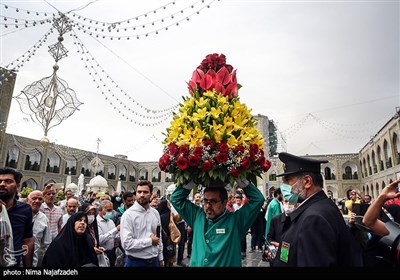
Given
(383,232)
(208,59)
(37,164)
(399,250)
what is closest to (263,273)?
(399,250)

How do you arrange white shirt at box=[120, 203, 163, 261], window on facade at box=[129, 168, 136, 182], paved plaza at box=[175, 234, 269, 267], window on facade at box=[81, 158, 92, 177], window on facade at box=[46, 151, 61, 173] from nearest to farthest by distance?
white shirt at box=[120, 203, 163, 261] < paved plaza at box=[175, 234, 269, 267] < window on facade at box=[46, 151, 61, 173] < window on facade at box=[81, 158, 92, 177] < window on facade at box=[129, 168, 136, 182]

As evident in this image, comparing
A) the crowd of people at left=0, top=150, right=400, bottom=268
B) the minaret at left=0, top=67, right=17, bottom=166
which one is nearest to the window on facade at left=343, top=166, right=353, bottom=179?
the crowd of people at left=0, top=150, right=400, bottom=268

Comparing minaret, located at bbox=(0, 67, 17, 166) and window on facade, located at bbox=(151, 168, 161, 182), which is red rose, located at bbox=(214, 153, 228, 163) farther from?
window on facade, located at bbox=(151, 168, 161, 182)

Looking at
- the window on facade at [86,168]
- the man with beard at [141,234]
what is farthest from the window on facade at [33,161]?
the man with beard at [141,234]

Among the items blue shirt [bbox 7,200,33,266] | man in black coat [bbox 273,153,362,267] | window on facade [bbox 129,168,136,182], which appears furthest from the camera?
window on facade [bbox 129,168,136,182]

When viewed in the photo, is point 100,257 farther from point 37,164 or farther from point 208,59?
point 37,164

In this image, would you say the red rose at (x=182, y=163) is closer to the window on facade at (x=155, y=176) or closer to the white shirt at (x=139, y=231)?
the white shirt at (x=139, y=231)

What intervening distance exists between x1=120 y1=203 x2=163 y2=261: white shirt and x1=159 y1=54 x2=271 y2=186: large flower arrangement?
1562mm

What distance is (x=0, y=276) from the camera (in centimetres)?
126

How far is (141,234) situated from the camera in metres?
3.41

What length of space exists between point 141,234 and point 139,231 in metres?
0.05

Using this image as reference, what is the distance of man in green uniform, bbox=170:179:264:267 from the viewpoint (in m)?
2.03

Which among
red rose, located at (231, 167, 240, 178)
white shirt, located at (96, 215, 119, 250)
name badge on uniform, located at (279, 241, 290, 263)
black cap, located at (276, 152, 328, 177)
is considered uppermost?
black cap, located at (276, 152, 328, 177)

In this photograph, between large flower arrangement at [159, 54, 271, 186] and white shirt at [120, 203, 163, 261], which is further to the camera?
white shirt at [120, 203, 163, 261]
